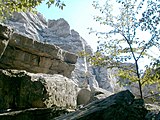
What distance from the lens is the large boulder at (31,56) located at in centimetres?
2106

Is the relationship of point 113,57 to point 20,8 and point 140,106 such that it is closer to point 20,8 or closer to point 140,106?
point 20,8

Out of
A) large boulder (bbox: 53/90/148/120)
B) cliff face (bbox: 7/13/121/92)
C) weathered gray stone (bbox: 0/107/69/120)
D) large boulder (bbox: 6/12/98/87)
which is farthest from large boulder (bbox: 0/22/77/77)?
cliff face (bbox: 7/13/121/92)

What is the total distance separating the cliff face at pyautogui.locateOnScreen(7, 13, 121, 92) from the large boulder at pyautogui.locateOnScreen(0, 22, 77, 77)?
134 ft

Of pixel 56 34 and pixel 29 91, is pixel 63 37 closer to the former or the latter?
pixel 56 34

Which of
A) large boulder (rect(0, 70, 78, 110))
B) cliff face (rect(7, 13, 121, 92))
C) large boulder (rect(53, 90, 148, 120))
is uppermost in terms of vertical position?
cliff face (rect(7, 13, 121, 92))

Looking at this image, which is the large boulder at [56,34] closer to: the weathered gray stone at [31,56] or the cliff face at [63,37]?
the cliff face at [63,37]

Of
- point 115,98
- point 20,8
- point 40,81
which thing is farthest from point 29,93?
point 115,98

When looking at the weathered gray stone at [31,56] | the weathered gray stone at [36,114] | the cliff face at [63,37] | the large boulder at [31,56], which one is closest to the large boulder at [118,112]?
the weathered gray stone at [36,114]

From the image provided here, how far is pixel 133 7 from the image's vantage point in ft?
52.2

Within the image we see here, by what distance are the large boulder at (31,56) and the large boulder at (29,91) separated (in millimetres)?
8636

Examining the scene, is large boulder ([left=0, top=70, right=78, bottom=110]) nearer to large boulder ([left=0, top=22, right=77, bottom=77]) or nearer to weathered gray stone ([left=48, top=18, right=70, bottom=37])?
large boulder ([left=0, top=22, right=77, bottom=77])

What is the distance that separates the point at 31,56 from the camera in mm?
22531

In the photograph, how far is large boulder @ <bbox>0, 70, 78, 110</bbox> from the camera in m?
11.5

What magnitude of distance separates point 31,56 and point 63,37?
2289 inches
